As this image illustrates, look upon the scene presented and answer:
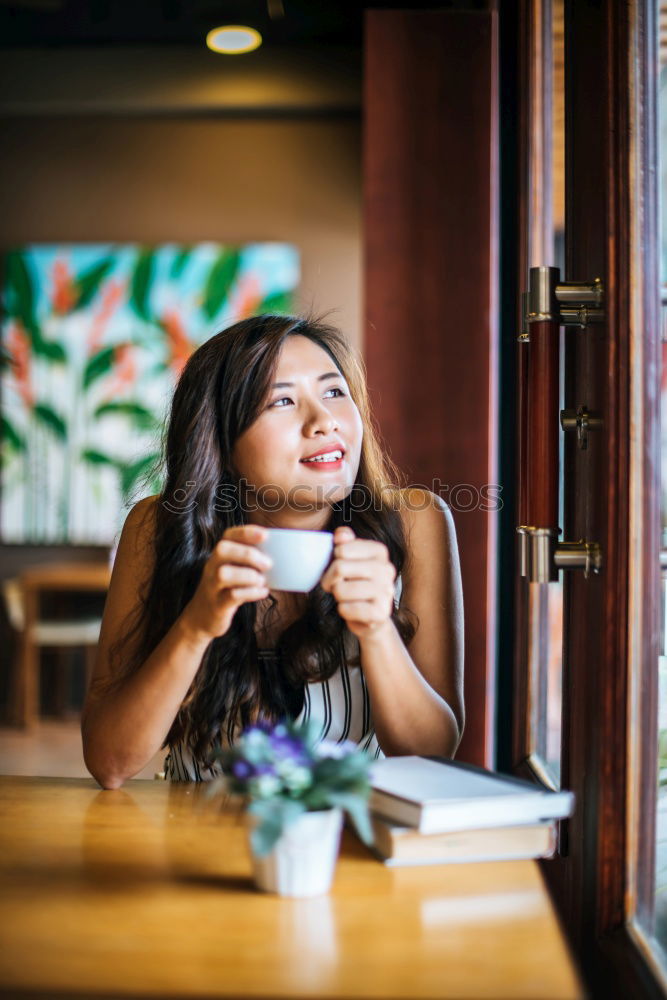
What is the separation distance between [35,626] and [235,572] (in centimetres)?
393

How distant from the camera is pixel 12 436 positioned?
5.27m

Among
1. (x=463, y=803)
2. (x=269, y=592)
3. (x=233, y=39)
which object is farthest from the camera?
(x=233, y=39)

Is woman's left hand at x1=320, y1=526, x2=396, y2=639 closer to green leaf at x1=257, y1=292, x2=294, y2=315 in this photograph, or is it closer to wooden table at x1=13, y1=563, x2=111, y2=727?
wooden table at x1=13, y1=563, x2=111, y2=727

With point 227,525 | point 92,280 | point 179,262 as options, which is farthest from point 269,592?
point 92,280

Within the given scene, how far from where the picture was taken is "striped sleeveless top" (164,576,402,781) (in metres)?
1.46

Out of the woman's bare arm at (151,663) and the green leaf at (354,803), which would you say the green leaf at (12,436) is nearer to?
the woman's bare arm at (151,663)

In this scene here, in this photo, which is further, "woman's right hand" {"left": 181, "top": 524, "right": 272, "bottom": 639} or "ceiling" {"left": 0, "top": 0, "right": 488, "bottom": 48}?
"ceiling" {"left": 0, "top": 0, "right": 488, "bottom": 48}

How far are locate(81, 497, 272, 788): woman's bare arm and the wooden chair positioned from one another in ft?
10.9

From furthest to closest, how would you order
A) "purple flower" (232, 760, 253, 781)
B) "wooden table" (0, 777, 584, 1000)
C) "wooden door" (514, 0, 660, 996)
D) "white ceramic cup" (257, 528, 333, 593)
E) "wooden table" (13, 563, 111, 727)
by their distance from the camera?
"wooden table" (13, 563, 111, 727), "white ceramic cup" (257, 528, 333, 593), "wooden door" (514, 0, 660, 996), "purple flower" (232, 760, 253, 781), "wooden table" (0, 777, 584, 1000)

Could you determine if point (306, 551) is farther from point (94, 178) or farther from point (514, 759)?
point (94, 178)

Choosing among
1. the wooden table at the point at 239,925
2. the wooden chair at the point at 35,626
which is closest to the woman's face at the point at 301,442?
the wooden table at the point at 239,925

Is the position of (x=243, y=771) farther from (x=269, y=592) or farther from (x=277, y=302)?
(x=277, y=302)

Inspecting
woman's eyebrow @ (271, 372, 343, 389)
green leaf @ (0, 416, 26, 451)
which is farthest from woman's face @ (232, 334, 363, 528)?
green leaf @ (0, 416, 26, 451)

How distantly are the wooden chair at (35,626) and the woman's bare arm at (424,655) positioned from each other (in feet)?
11.1
